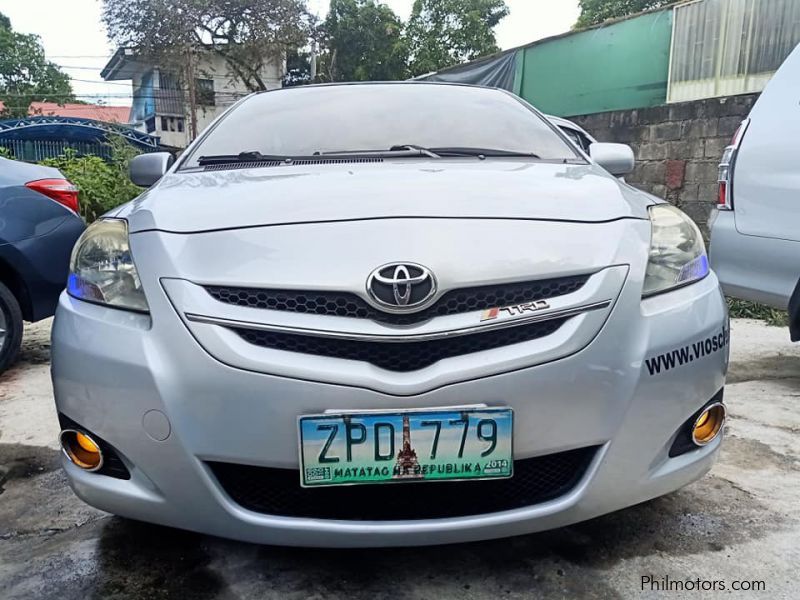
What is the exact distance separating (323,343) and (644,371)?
67 centimetres

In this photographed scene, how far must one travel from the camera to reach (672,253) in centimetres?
168

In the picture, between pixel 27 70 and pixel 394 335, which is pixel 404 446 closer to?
pixel 394 335

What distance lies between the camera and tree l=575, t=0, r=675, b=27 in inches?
1117

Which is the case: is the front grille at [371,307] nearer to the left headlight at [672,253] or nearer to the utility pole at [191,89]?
the left headlight at [672,253]

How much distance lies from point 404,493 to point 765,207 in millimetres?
2223

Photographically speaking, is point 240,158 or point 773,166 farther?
point 773,166

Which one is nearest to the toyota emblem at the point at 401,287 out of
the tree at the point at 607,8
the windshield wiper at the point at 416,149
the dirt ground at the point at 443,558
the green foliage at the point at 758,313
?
the dirt ground at the point at 443,558

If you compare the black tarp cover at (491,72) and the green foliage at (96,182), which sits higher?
the black tarp cover at (491,72)

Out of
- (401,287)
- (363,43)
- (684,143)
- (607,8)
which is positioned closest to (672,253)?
(401,287)

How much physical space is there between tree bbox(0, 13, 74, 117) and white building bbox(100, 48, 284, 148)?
7918mm

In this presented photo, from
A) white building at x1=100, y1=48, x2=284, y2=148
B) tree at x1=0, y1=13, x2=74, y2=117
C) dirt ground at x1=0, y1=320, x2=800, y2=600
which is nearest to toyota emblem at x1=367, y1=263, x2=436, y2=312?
dirt ground at x1=0, y1=320, x2=800, y2=600

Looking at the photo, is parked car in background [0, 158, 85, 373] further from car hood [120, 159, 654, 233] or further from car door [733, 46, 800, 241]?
car door [733, 46, 800, 241]

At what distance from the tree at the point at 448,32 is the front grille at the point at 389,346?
24.9 meters

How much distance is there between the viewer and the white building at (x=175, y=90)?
23.9m
